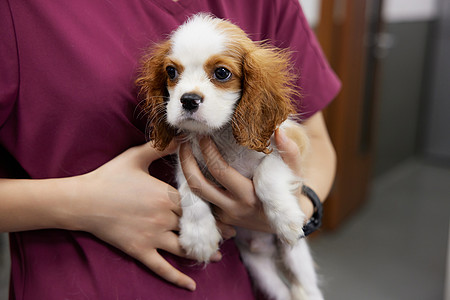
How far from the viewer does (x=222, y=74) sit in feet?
1.95

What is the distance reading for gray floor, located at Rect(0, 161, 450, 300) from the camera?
2139mm

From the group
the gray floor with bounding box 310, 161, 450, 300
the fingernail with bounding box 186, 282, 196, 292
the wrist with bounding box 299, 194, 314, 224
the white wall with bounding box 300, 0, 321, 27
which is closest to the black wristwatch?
the wrist with bounding box 299, 194, 314, 224

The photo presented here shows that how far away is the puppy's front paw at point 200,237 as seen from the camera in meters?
0.69

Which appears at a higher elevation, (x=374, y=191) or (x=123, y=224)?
(x=123, y=224)

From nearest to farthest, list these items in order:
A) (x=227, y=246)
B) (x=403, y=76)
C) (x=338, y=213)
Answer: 1. (x=227, y=246)
2. (x=338, y=213)
3. (x=403, y=76)

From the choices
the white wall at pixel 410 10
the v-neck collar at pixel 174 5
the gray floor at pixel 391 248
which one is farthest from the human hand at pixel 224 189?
the white wall at pixel 410 10

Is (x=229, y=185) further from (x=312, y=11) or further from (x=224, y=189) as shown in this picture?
(x=312, y=11)

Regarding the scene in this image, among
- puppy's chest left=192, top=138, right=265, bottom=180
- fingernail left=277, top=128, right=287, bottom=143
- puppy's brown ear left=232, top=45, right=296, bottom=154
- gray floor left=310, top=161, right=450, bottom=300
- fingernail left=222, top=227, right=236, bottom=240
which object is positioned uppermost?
puppy's brown ear left=232, top=45, right=296, bottom=154

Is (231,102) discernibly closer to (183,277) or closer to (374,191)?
(183,277)

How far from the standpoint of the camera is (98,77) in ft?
2.06

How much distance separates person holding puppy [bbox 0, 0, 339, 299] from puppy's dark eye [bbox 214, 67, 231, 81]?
0.41ft

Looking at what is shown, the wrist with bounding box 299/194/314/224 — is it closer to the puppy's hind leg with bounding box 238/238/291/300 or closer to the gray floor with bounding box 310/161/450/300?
the puppy's hind leg with bounding box 238/238/291/300

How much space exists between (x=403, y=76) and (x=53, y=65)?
353 cm

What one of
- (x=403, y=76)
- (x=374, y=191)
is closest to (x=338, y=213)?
(x=374, y=191)
